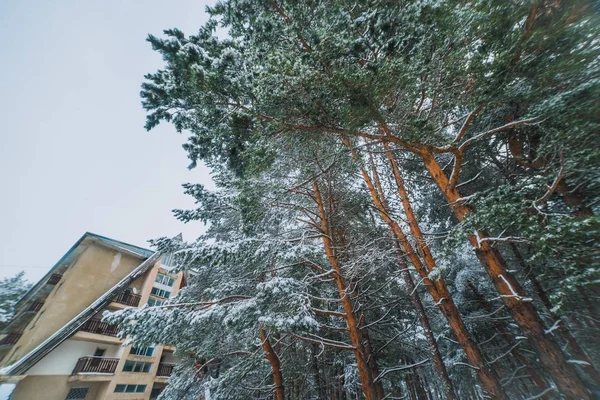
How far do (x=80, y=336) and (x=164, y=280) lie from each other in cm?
632

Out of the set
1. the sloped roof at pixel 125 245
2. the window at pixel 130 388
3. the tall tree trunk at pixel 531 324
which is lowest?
the window at pixel 130 388

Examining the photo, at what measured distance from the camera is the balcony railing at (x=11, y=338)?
1122cm

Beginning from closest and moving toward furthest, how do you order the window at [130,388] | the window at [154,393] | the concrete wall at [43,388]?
the concrete wall at [43,388], the window at [130,388], the window at [154,393]

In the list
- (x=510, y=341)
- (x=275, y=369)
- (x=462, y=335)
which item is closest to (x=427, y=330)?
(x=462, y=335)

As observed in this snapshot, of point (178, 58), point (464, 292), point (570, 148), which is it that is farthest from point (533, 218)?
point (464, 292)

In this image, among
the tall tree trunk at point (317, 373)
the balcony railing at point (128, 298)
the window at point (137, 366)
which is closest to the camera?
the tall tree trunk at point (317, 373)

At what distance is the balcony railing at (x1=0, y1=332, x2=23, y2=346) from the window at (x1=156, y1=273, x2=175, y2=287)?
7.21 meters

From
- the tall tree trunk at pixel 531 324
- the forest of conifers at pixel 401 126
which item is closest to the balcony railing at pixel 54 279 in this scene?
the forest of conifers at pixel 401 126

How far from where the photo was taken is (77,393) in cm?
1210

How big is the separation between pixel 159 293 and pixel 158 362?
486 cm

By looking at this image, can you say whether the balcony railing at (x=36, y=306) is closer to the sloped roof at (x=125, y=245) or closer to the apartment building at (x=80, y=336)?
the apartment building at (x=80, y=336)

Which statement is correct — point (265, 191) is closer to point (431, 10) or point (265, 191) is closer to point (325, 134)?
point (325, 134)

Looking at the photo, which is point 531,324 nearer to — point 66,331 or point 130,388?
point 66,331

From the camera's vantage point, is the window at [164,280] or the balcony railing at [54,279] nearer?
the balcony railing at [54,279]
